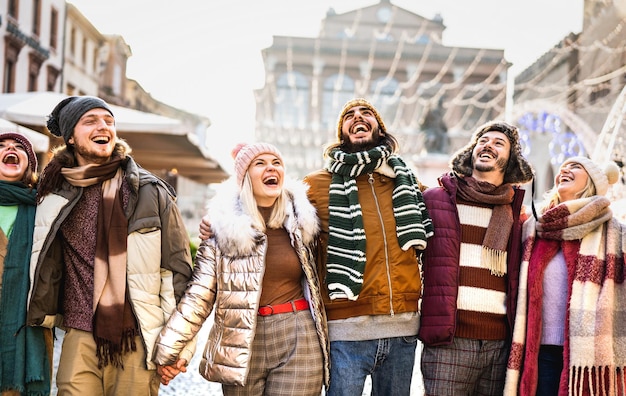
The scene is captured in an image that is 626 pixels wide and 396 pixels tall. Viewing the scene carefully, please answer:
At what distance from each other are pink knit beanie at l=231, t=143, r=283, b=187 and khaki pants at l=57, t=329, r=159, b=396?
102 cm

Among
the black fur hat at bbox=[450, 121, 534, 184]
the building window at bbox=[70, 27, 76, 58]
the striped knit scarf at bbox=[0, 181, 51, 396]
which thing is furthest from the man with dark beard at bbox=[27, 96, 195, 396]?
the building window at bbox=[70, 27, 76, 58]

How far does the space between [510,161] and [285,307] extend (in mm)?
1631

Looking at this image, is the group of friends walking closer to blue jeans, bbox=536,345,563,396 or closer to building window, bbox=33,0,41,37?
blue jeans, bbox=536,345,563,396

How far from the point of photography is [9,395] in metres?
3.67

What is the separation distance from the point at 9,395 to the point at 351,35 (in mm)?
47522

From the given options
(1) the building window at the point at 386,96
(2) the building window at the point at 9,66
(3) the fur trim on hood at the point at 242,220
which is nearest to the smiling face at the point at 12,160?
(3) the fur trim on hood at the point at 242,220

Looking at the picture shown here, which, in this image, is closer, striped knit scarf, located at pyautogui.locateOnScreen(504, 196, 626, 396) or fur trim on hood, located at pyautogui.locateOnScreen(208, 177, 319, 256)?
fur trim on hood, located at pyautogui.locateOnScreen(208, 177, 319, 256)

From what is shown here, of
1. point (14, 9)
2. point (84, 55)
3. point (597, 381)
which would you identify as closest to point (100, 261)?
point (597, 381)

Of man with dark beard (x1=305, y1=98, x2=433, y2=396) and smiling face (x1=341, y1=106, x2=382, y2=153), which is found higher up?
smiling face (x1=341, y1=106, x2=382, y2=153)

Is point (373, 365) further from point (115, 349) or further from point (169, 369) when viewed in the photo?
point (115, 349)

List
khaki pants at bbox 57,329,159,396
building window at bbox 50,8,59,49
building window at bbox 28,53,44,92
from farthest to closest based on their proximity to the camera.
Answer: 1. building window at bbox 50,8,59,49
2. building window at bbox 28,53,44,92
3. khaki pants at bbox 57,329,159,396

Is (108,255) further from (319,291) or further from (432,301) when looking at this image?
(432,301)

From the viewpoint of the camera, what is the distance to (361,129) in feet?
13.3

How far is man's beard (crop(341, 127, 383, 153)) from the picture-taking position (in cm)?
404
